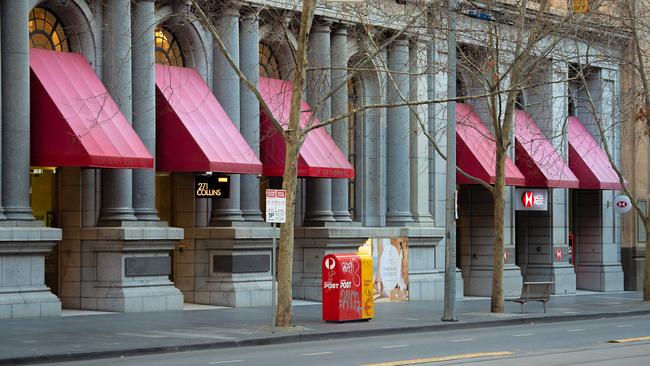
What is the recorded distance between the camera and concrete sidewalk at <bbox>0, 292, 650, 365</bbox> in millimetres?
22047

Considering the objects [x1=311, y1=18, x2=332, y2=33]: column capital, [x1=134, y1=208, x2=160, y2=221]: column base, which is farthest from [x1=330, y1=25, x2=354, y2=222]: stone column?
[x1=134, y1=208, x2=160, y2=221]: column base

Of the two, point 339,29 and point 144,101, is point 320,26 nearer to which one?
point 339,29

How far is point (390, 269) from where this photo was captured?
3988 cm

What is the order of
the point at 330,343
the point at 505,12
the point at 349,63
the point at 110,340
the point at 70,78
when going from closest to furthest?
the point at 110,340 → the point at 330,343 → the point at 70,78 → the point at 505,12 → the point at 349,63

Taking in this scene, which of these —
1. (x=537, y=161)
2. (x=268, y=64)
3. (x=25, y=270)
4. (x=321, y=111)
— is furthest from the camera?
(x=537, y=161)

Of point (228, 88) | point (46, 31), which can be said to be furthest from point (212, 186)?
point (46, 31)

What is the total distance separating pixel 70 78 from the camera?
101 feet

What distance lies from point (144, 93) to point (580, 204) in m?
24.3

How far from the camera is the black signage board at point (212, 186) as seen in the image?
3466 centimetres

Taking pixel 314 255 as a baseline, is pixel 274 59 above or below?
above

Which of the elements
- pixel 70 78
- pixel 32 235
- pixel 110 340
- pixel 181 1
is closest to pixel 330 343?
pixel 110 340

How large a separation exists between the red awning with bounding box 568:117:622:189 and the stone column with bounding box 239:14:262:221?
16603mm

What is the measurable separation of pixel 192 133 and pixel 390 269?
948 cm

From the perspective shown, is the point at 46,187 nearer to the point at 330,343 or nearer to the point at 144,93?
the point at 144,93
